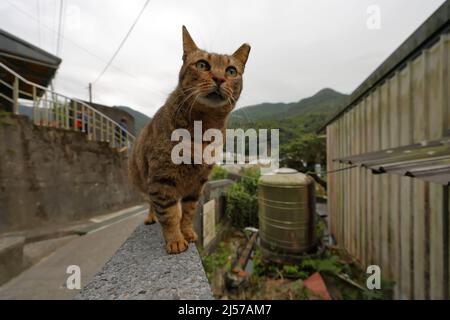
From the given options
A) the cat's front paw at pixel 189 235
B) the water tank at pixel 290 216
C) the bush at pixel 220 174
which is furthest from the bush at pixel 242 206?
the cat's front paw at pixel 189 235

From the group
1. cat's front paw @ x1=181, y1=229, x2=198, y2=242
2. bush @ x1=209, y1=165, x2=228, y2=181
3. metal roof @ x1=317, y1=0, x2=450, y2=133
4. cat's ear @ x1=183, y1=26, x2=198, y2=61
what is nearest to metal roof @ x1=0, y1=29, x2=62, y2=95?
bush @ x1=209, y1=165, x2=228, y2=181

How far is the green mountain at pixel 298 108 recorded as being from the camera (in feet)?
5.75

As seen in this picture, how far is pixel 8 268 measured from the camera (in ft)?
8.83

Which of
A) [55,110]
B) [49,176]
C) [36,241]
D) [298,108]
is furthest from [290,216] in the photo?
[298,108]

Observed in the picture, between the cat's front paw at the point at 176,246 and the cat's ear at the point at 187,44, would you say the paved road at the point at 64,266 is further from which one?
the cat's ear at the point at 187,44

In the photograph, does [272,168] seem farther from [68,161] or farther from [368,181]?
[68,161]

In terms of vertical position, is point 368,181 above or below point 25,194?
above

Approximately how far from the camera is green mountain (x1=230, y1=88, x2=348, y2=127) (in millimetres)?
1753

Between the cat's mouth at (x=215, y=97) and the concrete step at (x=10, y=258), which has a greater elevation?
the cat's mouth at (x=215, y=97)

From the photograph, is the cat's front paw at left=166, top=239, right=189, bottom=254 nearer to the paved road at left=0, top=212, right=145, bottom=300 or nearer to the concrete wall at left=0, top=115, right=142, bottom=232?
the paved road at left=0, top=212, right=145, bottom=300

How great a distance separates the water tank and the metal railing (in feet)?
20.1

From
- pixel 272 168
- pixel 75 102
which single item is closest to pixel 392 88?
pixel 272 168

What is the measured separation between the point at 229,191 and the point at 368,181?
12.3 ft

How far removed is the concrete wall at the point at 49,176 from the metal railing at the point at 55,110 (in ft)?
1.61
